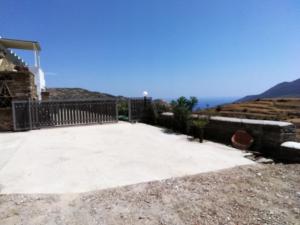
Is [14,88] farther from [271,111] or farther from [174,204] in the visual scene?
[271,111]

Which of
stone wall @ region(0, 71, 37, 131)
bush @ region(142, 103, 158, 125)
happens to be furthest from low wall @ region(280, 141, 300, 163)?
stone wall @ region(0, 71, 37, 131)

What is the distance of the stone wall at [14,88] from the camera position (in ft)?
29.9

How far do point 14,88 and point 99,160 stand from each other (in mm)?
6350

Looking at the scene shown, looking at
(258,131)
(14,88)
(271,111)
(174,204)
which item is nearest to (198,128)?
(258,131)

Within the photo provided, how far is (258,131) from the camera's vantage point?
5.74 m

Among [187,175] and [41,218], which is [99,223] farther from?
[187,175]

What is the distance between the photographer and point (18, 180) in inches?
155

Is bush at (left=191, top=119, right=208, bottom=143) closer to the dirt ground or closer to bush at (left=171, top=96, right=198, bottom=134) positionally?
bush at (left=171, top=96, right=198, bottom=134)

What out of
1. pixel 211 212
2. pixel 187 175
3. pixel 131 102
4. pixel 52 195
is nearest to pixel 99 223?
pixel 52 195

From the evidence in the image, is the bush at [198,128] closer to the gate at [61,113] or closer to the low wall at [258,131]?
the low wall at [258,131]

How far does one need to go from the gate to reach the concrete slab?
175 cm

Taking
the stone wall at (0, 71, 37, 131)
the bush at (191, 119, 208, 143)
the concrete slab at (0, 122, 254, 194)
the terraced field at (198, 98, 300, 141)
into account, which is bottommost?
the concrete slab at (0, 122, 254, 194)

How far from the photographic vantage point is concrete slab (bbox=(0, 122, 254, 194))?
3855 mm

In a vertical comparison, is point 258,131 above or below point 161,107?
below
